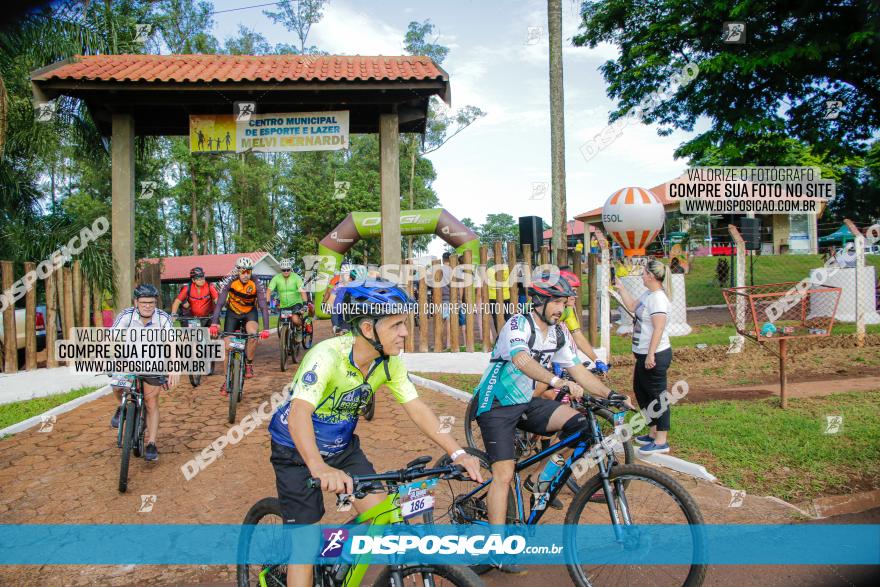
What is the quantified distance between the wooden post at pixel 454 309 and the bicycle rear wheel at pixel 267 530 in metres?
8.55

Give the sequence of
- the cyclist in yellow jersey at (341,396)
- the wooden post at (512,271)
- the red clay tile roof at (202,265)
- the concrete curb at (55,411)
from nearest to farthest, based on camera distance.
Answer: the cyclist in yellow jersey at (341,396), the concrete curb at (55,411), the wooden post at (512,271), the red clay tile roof at (202,265)

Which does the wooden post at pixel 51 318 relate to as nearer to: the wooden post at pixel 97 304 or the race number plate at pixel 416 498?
the wooden post at pixel 97 304

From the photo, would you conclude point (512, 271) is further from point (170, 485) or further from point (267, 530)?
point (267, 530)

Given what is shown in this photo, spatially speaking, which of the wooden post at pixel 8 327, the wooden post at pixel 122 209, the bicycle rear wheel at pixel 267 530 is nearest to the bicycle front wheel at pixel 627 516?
the bicycle rear wheel at pixel 267 530

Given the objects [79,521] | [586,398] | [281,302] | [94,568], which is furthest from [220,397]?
[586,398]

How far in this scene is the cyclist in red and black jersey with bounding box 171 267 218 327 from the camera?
10.1m

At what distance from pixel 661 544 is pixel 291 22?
42093 mm

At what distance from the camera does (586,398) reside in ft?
12.0

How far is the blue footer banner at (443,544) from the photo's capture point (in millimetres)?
2555

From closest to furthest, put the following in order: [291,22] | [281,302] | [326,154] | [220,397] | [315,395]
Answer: [315,395] → [220,397] → [281,302] → [291,22] → [326,154]

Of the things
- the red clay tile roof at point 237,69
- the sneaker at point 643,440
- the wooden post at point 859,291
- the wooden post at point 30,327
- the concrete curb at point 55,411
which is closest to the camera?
the sneaker at point 643,440

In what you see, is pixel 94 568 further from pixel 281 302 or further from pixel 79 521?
pixel 281 302

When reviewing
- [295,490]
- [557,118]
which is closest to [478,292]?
[557,118]

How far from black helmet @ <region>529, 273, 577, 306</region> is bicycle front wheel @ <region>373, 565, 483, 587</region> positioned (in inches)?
88.8
